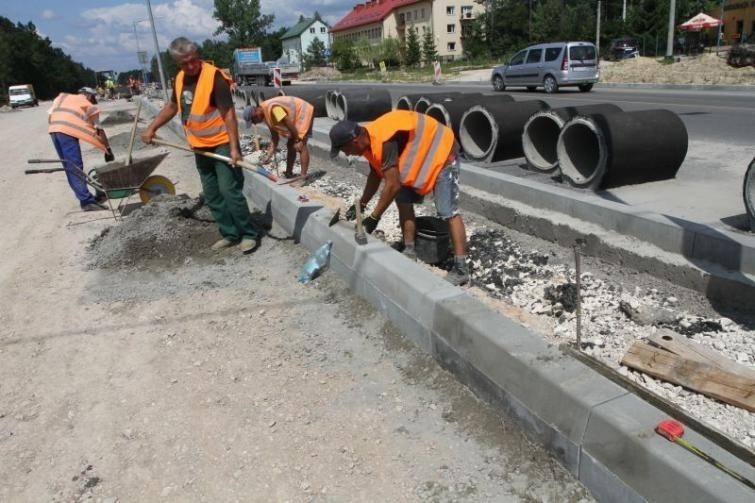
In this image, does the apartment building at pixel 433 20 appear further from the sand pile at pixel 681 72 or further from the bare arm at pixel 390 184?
the bare arm at pixel 390 184

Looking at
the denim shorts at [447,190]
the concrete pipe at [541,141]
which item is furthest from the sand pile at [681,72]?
the denim shorts at [447,190]

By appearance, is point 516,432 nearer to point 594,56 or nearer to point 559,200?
point 559,200

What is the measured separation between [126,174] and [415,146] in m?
4.65

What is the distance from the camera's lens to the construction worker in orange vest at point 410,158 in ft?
12.6

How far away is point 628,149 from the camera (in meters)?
5.53

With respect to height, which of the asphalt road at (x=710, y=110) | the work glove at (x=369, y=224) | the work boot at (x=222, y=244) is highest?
the work glove at (x=369, y=224)

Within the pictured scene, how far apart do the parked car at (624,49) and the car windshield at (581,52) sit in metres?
21.1

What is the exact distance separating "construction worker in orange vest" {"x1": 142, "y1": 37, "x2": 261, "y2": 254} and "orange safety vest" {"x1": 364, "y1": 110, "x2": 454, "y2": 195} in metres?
1.71

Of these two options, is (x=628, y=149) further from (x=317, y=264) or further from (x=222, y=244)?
(x=222, y=244)

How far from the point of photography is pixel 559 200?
5.23 meters

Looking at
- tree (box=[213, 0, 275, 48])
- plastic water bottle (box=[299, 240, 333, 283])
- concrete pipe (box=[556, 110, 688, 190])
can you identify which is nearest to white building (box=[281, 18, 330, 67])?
tree (box=[213, 0, 275, 48])

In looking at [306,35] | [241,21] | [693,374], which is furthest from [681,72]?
[306,35]

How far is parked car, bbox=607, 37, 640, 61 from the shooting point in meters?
38.5

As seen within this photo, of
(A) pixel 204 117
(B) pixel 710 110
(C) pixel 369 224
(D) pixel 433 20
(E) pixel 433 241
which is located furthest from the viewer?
(D) pixel 433 20
